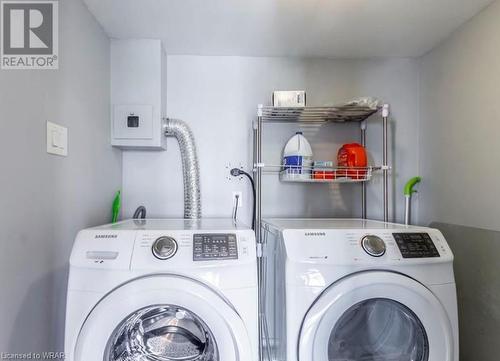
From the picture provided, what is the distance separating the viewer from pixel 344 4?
5.03ft

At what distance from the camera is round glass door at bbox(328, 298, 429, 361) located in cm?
120

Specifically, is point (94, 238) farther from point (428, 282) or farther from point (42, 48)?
point (428, 282)

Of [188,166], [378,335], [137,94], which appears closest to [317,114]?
[188,166]

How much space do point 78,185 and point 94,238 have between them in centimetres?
47

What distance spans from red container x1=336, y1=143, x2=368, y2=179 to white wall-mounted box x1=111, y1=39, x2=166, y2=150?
3.69 ft

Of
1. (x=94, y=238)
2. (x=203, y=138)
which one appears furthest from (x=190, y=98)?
(x=94, y=238)

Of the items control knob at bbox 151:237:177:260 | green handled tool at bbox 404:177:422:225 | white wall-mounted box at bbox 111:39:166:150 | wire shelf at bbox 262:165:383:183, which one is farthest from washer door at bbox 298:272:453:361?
white wall-mounted box at bbox 111:39:166:150

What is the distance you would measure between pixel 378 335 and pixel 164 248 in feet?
3.07

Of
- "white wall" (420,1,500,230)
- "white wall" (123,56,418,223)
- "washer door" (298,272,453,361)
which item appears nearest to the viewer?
"washer door" (298,272,453,361)

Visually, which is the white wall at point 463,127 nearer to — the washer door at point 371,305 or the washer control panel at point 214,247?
the washer door at point 371,305

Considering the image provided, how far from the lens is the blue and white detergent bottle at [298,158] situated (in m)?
1.85

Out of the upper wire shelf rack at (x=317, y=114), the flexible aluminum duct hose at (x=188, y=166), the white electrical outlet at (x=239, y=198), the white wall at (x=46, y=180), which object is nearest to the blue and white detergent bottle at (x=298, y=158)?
the upper wire shelf rack at (x=317, y=114)

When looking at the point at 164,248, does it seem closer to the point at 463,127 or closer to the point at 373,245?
the point at 373,245

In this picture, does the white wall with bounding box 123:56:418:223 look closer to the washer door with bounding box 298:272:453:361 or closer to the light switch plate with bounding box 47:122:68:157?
the light switch plate with bounding box 47:122:68:157
